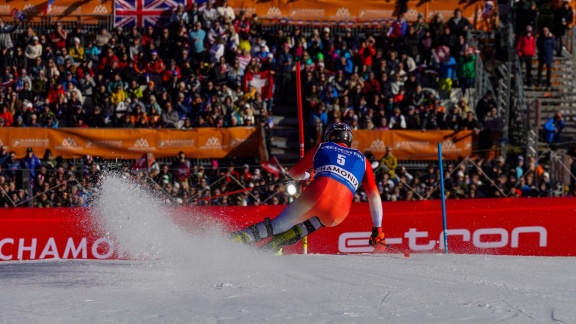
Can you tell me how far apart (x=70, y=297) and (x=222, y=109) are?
1191 cm

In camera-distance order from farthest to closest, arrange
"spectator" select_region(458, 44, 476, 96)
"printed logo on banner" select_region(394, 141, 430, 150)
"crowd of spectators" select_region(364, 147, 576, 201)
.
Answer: "spectator" select_region(458, 44, 476, 96) → "printed logo on banner" select_region(394, 141, 430, 150) → "crowd of spectators" select_region(364, 147, 576, 201)

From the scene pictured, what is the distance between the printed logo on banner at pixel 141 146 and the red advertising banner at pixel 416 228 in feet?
15.2

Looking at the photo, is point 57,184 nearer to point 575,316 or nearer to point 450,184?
point 450,184

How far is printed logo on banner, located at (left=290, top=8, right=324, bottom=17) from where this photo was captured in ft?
78.4

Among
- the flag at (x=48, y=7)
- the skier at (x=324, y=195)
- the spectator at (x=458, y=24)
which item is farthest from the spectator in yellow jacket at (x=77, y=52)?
the skier at (x=324, y=195)

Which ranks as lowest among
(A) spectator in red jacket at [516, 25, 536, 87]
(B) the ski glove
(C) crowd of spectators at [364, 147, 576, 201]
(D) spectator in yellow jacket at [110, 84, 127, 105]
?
(B) the ski glove

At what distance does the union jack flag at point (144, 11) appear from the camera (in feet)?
75.2

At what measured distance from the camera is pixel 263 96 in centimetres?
2095

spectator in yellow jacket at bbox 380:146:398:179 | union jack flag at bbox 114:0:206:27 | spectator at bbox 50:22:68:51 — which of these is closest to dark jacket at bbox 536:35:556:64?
spectator in yellow jacket at bbox 380:146:398:179

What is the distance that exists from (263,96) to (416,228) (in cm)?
680

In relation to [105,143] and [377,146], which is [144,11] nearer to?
[105,143]

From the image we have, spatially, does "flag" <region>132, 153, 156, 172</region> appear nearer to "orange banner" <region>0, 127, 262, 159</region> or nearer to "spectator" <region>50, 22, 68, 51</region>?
"orange banner" <region>0, 127, 262, 159</region>

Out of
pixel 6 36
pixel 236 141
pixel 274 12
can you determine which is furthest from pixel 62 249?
pixel 274 12

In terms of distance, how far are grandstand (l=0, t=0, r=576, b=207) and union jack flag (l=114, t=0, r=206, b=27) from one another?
0.04 metres
